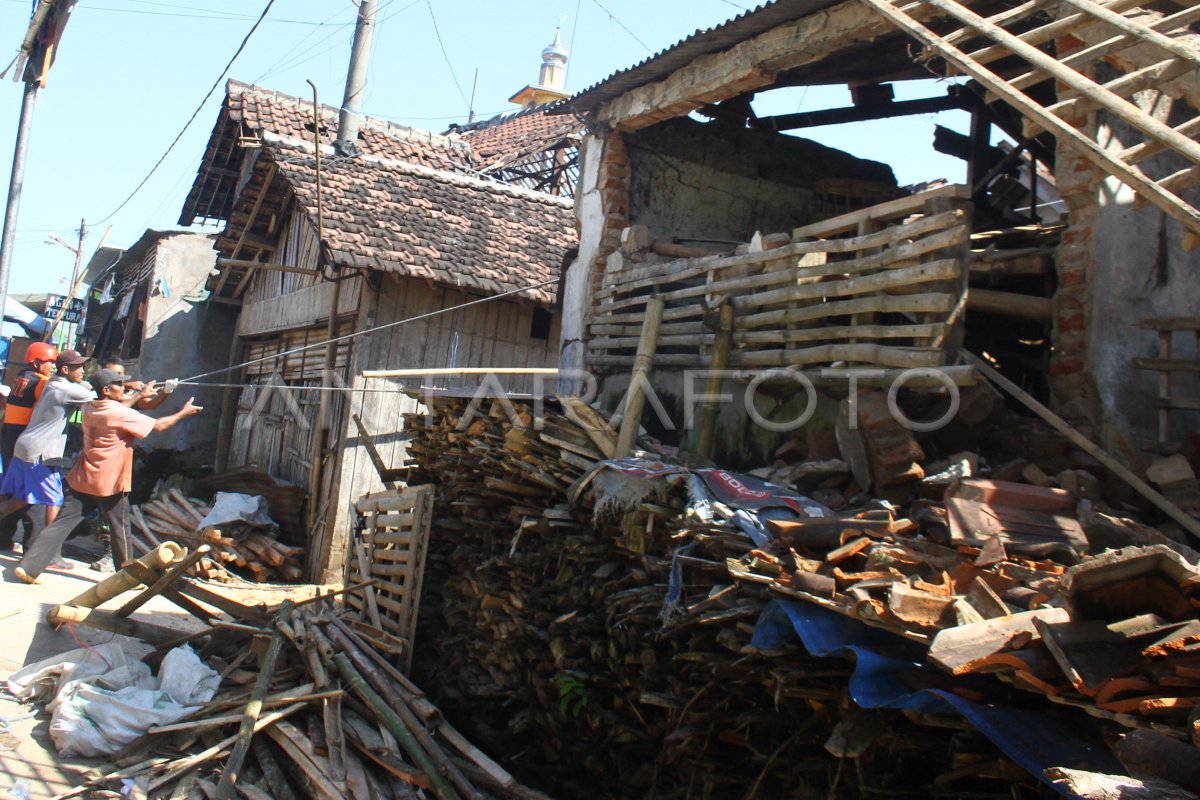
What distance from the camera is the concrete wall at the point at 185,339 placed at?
15.9 m

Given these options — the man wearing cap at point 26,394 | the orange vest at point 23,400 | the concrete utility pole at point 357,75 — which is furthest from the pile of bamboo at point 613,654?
the concrete utility pole at point 357,75

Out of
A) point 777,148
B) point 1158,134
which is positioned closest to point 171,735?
point 1158,134

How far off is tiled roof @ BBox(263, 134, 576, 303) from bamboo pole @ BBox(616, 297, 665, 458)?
3.62 meters

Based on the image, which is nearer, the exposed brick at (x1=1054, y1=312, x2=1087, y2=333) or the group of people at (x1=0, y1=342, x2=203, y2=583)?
the exposed brick at (x1=1054, y1=312, x2=1087, y2=333)

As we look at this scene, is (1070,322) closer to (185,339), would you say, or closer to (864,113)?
(864,113)

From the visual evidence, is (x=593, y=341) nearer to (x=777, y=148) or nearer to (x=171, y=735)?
(x=777, y=148)

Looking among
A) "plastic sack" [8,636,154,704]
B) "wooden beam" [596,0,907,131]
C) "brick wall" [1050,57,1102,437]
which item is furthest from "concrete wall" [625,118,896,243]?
"plastic sack" [8,636,154,704]

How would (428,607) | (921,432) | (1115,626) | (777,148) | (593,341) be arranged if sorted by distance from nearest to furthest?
(1115,626) → (921,432) → (428,607) → (593,341) → (777,148)

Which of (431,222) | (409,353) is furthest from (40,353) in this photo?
(431,222)

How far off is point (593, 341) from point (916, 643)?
18.3 ft

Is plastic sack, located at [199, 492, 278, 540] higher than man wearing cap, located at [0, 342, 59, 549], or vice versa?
man wearing cap, located at [0, 342, 59, 549]

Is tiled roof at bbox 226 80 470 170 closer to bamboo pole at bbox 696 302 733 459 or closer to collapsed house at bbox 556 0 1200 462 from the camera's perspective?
collapsed house at bbox 556 0 1200 462

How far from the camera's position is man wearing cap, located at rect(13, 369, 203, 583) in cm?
879

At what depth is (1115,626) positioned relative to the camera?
110 inches
